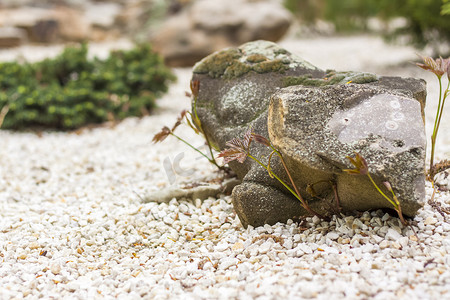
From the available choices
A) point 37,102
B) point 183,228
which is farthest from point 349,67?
point 183,228

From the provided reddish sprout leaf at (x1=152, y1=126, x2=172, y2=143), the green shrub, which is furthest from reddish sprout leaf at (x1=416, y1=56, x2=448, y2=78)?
the green shrub

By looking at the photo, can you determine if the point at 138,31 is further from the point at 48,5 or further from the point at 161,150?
the point at 161,150

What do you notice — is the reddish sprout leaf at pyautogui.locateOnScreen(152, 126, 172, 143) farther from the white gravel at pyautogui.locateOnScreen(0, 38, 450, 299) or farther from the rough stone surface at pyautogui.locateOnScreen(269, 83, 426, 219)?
the rough stone surface at pyautogui.locateOnScreen(269, 83, 426, 219)

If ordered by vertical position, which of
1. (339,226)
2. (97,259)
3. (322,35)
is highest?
(339,226)

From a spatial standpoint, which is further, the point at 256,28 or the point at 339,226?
the point at 256,28

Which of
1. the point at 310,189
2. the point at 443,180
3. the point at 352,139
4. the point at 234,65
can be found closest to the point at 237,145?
the point at 310,189

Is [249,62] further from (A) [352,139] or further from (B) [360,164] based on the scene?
(B) [360,164]

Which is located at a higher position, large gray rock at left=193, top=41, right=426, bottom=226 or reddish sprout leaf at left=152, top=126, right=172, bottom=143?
large gray rock at left=193, top=41, right=426, bottom=226
